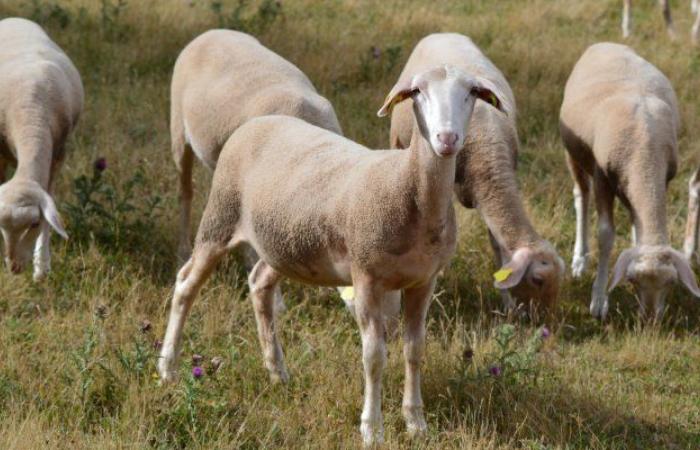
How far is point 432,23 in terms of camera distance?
39.1 feet

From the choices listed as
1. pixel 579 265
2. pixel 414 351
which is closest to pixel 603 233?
pixel 579 265

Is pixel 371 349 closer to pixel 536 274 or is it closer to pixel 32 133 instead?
pixel 536 274

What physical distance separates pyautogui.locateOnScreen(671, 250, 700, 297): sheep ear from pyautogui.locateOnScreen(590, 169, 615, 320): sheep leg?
0.84m

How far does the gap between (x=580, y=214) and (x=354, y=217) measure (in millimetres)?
3654

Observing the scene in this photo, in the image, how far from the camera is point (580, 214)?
7.58m

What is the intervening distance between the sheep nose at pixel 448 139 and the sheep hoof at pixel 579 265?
3.85 meters

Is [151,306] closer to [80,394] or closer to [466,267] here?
[80,394]

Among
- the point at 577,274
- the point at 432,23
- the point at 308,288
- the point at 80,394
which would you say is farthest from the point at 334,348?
the point at 432,23

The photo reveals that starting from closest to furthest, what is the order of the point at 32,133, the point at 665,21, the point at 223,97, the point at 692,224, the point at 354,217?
the point at 354,217
the point at 223,97
the point at 32,133
the point at 692,224
the point at 665,21

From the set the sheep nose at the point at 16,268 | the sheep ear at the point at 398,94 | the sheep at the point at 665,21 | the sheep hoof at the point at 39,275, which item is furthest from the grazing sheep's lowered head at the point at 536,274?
the sheep at the point at 665,21

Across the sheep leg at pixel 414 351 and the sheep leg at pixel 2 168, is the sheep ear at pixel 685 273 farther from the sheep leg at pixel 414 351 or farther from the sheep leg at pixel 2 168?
the sheep leg at pixel 2 168

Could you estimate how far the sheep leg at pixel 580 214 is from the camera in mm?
7363

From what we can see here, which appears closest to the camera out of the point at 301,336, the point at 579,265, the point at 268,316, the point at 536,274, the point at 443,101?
the point at 443,101

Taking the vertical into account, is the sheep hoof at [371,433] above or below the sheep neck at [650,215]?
below
